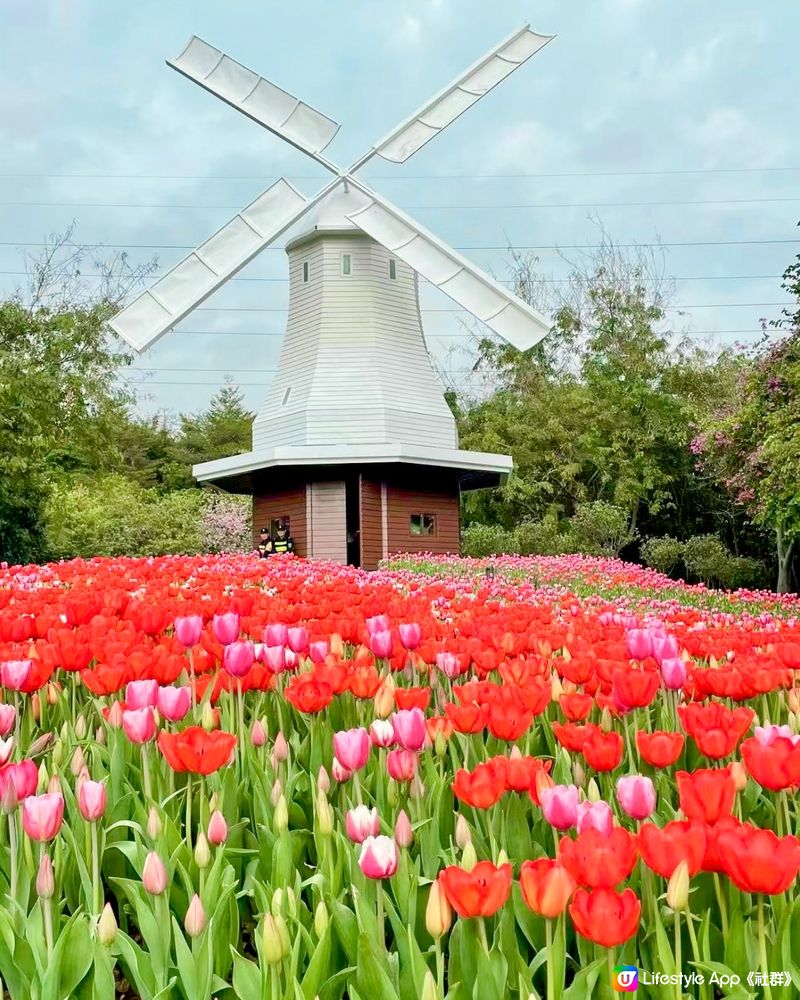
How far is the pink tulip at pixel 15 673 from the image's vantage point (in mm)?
2416

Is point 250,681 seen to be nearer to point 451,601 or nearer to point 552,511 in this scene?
point 451,601

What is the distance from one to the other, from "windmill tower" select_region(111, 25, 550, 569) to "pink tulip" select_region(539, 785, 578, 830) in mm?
16344

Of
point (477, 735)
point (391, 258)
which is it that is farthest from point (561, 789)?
point (391, 258)

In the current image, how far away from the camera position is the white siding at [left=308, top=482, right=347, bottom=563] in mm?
18781

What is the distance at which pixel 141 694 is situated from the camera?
213cm

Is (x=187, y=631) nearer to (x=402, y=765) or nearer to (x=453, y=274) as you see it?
(x=402, y=765)

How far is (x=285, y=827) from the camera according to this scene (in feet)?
5.49

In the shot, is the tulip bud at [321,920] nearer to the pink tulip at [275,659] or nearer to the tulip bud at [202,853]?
the tulip bud at [202,853]

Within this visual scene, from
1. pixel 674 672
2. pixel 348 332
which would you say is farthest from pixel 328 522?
pixel 674 672

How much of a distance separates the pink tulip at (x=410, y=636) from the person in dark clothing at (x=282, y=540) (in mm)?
15137

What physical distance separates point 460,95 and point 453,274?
491 centimetres

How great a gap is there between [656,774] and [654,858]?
81 centimetres

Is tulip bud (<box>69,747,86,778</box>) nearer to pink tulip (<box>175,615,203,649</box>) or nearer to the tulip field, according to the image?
the tulip field

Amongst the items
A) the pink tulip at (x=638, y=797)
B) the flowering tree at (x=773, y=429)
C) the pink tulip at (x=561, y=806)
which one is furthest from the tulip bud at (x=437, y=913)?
the flowering tree at (x=773, y=429)
